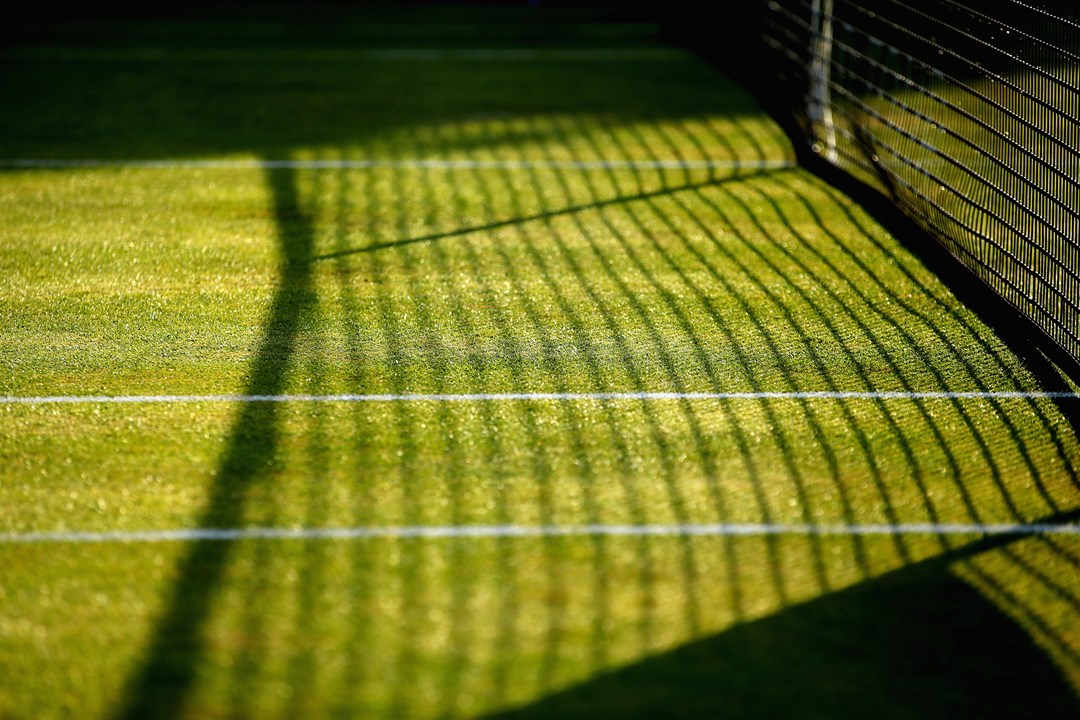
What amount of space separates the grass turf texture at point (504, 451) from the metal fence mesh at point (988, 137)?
0.41 metres

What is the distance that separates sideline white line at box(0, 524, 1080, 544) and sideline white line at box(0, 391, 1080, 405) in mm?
1169

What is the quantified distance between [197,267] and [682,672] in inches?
181

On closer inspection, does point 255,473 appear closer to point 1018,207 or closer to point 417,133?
point 1018,207

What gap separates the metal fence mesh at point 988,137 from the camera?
6.48 metres

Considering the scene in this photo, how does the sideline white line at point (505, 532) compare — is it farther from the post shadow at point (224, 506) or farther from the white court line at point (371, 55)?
the white court line at point (371, 55)

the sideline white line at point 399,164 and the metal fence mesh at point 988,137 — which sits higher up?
the metal fence mesh at point 988,137

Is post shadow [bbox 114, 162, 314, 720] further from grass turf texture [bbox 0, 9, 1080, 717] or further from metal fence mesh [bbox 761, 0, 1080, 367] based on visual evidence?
metal fence mesh [bbox 761, 0, 1080, 367]

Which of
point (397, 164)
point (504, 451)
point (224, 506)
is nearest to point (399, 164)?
point (397, 164)

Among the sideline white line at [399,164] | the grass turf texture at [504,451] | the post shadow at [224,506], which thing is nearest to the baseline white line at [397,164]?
the sideline white line at [399,164]

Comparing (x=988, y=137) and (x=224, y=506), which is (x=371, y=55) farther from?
(x=224, y=506)

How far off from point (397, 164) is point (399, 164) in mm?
15

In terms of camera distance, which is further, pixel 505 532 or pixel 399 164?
pixel 399 164

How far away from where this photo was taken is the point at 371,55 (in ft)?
45.7

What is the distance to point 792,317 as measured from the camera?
6.88 m
